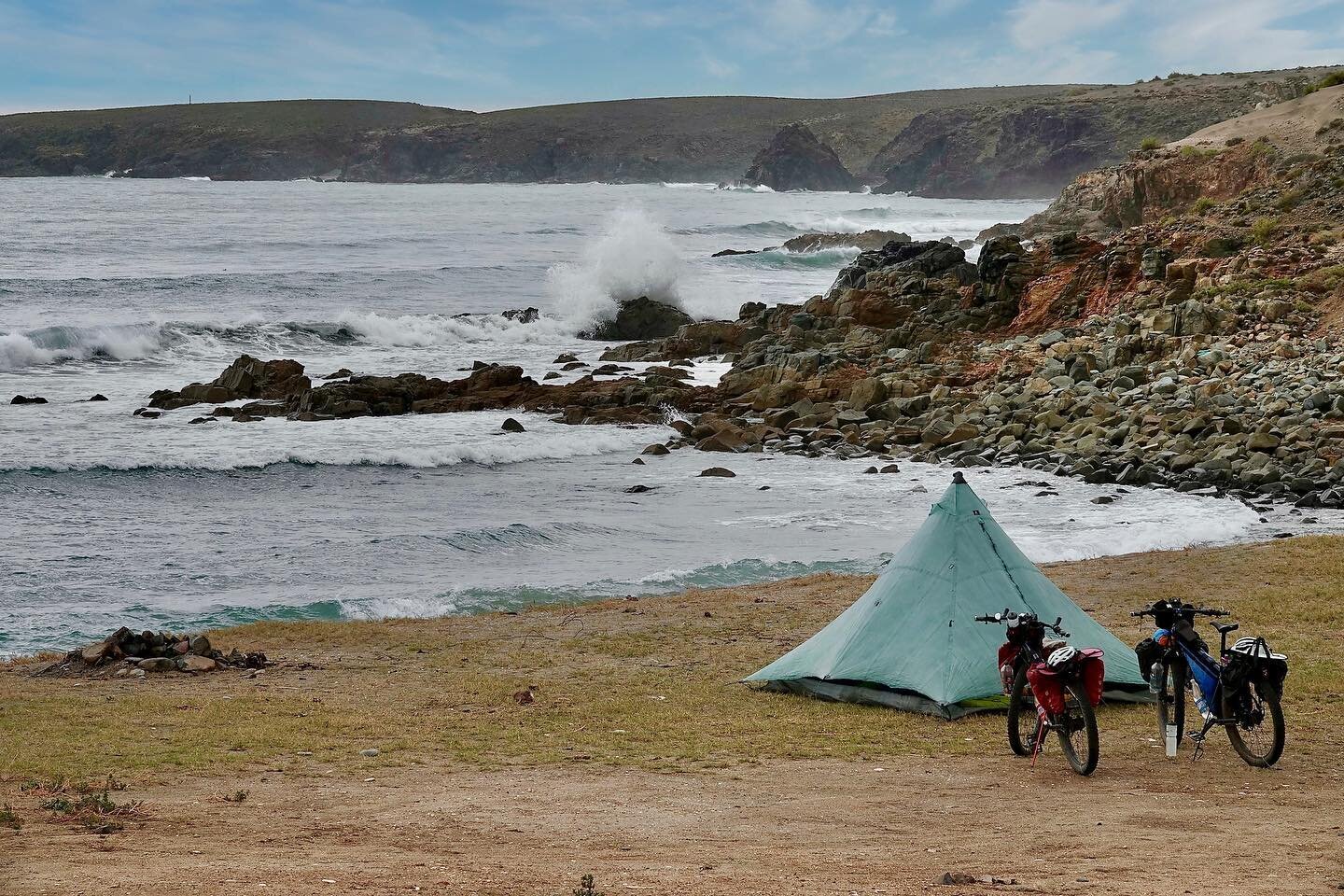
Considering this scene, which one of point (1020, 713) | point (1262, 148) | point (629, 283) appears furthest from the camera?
point (629, 283)

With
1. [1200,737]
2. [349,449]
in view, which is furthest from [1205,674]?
[349,449]

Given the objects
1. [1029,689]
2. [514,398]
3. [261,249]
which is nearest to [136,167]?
[261,249]

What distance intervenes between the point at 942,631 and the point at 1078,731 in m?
2.27

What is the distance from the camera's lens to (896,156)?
175m

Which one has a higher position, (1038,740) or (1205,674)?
(1205,674)

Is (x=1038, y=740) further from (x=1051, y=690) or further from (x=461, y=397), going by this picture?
(x=461, y=397)

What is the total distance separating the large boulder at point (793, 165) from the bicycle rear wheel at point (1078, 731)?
526 ft

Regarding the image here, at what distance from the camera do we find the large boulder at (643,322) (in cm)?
4225

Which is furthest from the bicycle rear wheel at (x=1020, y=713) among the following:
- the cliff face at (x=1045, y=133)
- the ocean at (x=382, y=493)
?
the cliff face at (x=1045, y=133)

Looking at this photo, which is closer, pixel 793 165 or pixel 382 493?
pixel 382 493

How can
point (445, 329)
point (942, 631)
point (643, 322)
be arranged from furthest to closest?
point (445, 329), point (643, 322), point (942, 631)

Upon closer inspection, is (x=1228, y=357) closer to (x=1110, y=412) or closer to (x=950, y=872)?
(x=1110, y=412)

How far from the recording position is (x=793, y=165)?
166m

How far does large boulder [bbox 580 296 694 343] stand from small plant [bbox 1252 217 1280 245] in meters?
17.3
